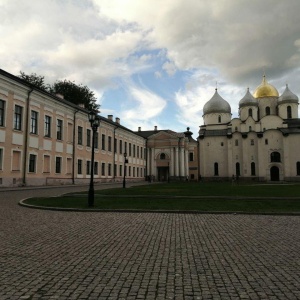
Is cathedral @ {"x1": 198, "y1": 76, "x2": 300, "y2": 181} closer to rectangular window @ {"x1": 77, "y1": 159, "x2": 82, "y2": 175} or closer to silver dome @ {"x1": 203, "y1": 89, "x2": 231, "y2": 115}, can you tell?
silver dome @ {"x1": 203, "y1": 89, "x2": 231, "y2": 115}

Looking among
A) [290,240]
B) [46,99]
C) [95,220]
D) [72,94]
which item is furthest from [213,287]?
[72,94]

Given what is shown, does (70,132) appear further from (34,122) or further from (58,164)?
(34,122)

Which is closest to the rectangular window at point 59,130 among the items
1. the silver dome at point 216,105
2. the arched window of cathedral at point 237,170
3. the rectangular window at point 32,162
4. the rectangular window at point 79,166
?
the rectangular window at point 79,166

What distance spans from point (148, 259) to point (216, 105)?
81926 millimetres

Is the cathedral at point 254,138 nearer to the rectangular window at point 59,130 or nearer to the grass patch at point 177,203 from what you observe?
the rectangular window at point 59,130

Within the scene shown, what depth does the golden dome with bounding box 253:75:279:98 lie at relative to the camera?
3292 inches

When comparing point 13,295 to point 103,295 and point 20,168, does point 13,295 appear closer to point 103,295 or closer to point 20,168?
point 103,295

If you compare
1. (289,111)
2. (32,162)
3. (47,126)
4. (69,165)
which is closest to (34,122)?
(47,126)

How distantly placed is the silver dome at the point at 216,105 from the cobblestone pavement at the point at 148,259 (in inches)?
2998

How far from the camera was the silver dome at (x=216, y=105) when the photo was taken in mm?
84625

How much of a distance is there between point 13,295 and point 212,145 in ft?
260

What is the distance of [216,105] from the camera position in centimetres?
8500

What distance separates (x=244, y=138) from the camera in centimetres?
7744

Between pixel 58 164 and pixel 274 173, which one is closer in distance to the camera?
pixel 58 164
